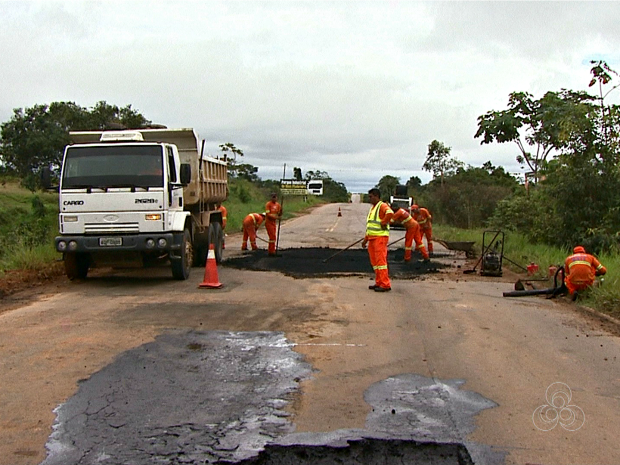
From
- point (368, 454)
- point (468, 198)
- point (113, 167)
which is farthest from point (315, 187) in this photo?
point (368, 454)

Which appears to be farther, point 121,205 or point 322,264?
point 322,264

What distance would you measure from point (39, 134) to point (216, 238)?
14.0 metres

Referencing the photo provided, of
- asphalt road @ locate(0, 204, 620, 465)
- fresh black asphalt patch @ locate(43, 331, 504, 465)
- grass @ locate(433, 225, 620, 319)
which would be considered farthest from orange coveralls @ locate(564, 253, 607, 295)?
fresh black asphalt patch @ locate(43, 331, 504, 465)

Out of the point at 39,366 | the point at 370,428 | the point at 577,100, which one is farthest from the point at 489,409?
the point at 577,100

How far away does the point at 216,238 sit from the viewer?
1530cm

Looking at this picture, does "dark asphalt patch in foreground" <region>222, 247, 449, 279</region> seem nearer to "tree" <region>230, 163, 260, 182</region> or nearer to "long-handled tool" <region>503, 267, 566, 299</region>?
"long-handled tool" <region>503, 267, 566, 299</region>

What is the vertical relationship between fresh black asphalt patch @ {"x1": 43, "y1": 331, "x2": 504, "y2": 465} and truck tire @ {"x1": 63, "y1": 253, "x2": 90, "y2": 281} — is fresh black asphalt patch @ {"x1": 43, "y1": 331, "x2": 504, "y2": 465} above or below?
below

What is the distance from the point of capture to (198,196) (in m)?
13.5

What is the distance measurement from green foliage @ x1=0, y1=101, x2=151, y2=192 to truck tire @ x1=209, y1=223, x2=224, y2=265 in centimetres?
1118

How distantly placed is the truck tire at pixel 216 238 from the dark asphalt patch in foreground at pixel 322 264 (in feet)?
0.84

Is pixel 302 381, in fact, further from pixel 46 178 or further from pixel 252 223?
pixel 252 223

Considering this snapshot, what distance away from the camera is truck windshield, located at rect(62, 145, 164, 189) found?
1112 cm

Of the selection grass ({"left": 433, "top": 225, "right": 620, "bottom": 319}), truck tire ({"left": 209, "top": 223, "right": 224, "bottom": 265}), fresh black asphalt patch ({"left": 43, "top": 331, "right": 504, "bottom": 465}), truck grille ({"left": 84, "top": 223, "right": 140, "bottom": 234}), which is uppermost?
truck grille ({"left": 84, "top": 223, "right": 140, "bottom": 234})

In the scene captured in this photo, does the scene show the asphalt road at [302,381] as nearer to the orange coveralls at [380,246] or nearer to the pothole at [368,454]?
the pothole at [368,454]
